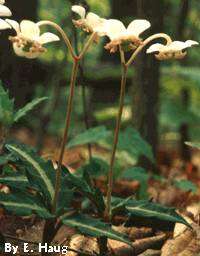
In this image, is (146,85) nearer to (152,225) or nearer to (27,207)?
(152,225)

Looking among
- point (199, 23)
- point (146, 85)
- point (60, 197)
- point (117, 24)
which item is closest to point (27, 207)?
point (60, 197)

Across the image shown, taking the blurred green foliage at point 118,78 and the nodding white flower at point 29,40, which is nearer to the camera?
the nodding white flower at point 29,40

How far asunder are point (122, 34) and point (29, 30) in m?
0.32

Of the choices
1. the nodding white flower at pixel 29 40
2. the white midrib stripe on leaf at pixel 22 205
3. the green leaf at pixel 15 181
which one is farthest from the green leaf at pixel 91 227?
the nodding white flower at pixel 29 40

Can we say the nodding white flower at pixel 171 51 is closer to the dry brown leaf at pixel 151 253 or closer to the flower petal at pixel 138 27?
the flower petal at pixel 138 27

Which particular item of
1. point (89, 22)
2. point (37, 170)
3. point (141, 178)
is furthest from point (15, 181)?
point (141, 178)

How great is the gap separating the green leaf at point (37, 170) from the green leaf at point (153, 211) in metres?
0.32

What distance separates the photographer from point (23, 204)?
6.40 feet

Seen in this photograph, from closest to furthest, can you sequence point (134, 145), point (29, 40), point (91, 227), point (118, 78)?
point (29, 40)
point (91, 227)
point (134, 145)
point (118, 78)

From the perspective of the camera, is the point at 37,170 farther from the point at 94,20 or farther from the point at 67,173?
the point at 94,20

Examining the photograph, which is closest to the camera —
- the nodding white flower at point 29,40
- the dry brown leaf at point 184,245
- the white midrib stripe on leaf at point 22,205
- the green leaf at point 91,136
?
the nodding white flower at point 29,40

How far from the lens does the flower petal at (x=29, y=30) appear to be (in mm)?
1843

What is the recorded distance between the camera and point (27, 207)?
194 cm

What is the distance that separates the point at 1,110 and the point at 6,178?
28 centimetres
